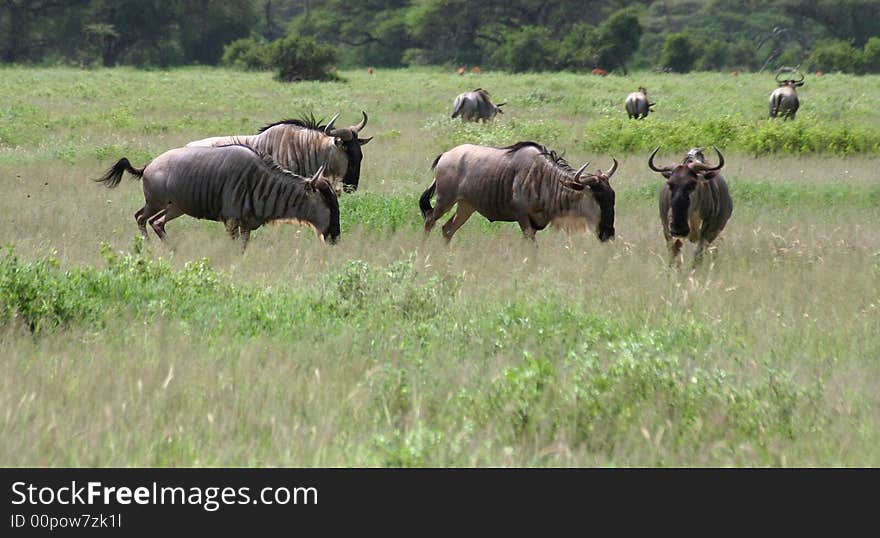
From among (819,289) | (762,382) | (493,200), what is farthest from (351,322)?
(493,200)

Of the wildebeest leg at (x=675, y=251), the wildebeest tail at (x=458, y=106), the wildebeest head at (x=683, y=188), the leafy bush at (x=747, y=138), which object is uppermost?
the wildebeest head at (x=683, y=188)

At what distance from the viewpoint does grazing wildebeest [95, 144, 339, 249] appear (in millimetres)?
9922

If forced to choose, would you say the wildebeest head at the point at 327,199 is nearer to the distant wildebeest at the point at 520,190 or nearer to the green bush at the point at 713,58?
the distant wildebeest at the point at 520,190

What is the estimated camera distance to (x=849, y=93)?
32625 mm

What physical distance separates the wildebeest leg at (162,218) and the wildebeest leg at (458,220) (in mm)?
2521

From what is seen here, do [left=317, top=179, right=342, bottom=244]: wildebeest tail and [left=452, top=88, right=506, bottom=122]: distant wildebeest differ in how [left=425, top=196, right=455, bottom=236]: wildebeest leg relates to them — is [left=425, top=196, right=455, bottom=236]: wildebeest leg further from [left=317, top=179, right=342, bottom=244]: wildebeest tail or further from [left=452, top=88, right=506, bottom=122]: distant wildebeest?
[left=452, top=88, right=506, bottom=122]: distant wildebeest

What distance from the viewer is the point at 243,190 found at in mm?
9961

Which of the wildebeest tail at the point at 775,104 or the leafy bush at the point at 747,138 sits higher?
the leafy bush at the point at 747,138

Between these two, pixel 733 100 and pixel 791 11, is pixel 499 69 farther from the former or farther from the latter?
pixel 733 100

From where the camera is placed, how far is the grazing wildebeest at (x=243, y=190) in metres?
9.92

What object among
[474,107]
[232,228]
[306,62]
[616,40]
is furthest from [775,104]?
[616,40]

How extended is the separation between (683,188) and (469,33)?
58.0m

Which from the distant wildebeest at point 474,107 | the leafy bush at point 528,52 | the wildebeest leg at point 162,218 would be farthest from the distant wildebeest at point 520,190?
the leafy bush at point 528,52

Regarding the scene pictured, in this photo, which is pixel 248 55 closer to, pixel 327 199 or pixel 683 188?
pixel 327 199
